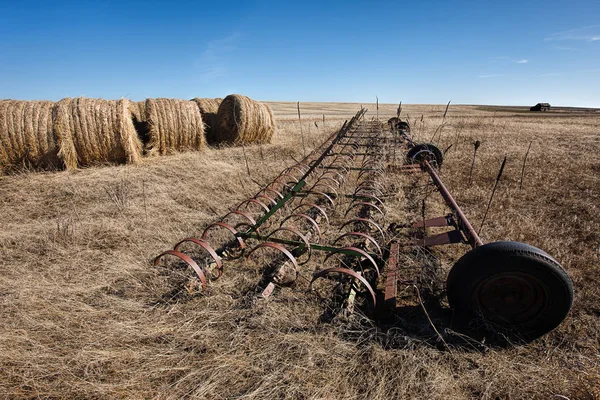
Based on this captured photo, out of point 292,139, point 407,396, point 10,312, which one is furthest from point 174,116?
point 407,396

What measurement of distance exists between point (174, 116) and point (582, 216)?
909cm

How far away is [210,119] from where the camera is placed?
34.9 ft

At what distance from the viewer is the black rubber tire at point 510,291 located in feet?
6.65

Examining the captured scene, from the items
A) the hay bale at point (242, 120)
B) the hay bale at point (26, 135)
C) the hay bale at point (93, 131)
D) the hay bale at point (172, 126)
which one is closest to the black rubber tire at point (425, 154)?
the hay bale at point (242, 120)

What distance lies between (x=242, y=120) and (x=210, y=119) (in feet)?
4.33

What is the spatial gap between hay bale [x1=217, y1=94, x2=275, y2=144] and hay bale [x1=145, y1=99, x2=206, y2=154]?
3.70 feet

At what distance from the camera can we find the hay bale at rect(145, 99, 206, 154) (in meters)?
8.64

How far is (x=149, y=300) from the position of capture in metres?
2.74

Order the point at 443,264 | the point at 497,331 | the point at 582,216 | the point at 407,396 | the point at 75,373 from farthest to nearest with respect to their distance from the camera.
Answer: the point at 582,216
the point at 443,264
the point at 497,331
the point at 75,373
the point at 407,396

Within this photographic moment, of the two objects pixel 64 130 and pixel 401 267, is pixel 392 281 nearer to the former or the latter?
pixel 401 267

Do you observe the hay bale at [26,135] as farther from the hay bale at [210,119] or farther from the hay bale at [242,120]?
the hay bale at [242,120]

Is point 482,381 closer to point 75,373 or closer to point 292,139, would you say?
point 75,373

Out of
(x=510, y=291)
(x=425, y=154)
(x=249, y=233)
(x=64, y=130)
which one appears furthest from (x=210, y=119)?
(x=510, y=291)

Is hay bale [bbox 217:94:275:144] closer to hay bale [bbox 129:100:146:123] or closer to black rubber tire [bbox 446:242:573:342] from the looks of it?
hay bale [bbox 129:100:146:123]
